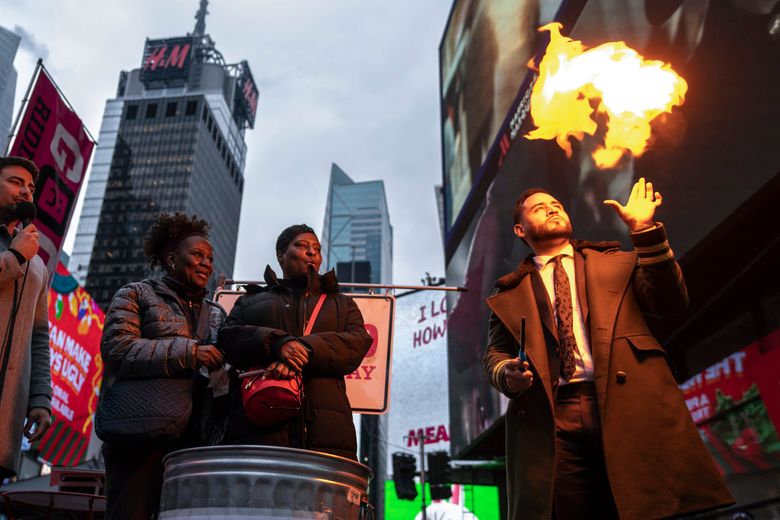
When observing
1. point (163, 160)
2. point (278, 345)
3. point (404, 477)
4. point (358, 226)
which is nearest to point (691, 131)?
point (278, 345)

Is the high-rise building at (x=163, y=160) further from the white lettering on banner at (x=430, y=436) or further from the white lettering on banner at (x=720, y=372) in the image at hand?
the white lettering on banner at (x=720, y=372)

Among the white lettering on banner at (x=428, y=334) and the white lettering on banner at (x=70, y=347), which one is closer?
the white lettering on banner at (x=70, y=347)

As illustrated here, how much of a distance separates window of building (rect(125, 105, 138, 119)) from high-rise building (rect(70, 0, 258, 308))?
23 cm

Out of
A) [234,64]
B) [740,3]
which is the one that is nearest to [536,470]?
[740,3]

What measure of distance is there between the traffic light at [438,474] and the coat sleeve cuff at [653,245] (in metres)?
18.2

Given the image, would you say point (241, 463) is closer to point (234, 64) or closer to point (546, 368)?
point (546, 368)

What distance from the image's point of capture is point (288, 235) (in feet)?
13.6

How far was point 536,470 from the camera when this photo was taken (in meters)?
2.83

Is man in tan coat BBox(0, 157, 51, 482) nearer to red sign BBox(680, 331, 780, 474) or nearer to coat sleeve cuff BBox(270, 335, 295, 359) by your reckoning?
coat sleeve cuff BBox(270, 335, 295, 359)

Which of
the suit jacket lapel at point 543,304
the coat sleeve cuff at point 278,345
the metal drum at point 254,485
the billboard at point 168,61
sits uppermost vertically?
the billboard at point 168,61

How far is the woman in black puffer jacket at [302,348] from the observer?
3.23 meters

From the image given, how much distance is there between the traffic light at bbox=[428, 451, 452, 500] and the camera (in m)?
20.1

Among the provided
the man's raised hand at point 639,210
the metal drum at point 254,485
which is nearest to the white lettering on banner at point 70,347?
the metal drum at point 254,485

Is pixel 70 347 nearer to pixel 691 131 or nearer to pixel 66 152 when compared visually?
pixel 66 152
